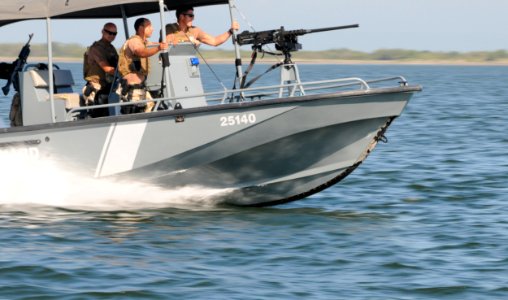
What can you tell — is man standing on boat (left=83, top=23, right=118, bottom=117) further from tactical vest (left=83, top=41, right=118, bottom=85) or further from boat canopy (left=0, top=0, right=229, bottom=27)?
boat canopy (left=0, top=0, right=229, bottom=27)

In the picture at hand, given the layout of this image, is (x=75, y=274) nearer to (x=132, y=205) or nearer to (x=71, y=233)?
(x=71, y=233)

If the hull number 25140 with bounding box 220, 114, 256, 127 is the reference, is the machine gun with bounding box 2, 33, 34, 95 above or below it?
above

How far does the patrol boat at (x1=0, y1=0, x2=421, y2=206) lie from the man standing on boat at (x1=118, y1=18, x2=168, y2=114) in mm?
134

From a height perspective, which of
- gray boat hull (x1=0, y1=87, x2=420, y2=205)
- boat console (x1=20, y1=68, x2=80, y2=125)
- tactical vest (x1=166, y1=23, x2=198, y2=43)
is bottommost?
gray boat hull (x1=0, y1=87, x2=420, y2=205)

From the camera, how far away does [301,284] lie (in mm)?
8836

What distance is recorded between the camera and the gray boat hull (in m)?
11.5

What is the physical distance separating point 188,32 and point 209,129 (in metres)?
1.42

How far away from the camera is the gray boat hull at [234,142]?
37.7ft

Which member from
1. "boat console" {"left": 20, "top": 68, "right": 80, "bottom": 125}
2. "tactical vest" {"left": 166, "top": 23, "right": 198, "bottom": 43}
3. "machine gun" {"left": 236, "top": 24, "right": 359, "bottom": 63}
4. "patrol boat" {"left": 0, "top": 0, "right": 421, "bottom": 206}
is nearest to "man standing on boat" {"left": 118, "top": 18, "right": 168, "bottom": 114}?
"patrol boat" {"left": 0, "top": 0, "right": 421, "bottom": 206}

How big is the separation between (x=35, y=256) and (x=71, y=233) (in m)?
1.16

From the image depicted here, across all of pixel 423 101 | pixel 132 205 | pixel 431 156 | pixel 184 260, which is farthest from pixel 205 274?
pixel 423 101

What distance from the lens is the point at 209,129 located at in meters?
11.6

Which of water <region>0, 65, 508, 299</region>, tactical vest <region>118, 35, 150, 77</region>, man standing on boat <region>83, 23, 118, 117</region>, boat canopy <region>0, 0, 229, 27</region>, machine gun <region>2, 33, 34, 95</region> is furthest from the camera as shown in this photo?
machine gun <region>2, 33, 34, 95</region>

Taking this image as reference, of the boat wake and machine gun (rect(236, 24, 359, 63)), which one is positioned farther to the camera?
the boat wake
